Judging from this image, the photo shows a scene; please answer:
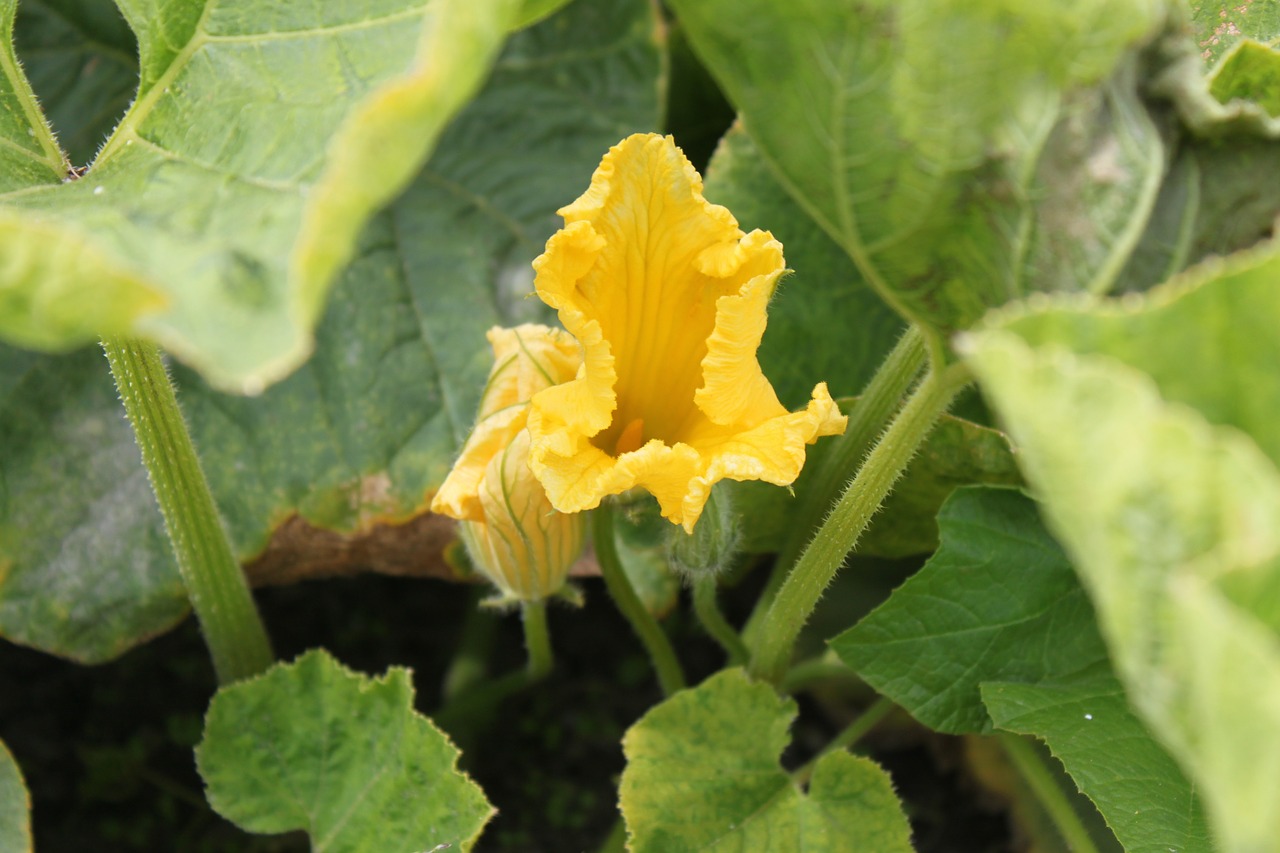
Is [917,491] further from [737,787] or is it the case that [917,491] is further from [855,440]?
[737,787]

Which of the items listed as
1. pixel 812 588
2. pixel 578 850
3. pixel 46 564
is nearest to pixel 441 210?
pixel 46 564

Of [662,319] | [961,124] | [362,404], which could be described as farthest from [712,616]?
[961,124]

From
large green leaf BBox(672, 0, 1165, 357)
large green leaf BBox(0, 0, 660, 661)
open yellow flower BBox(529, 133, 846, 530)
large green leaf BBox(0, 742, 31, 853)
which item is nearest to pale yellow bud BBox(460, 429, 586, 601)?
open yellow flower BBox(529, 133, 846, 530)

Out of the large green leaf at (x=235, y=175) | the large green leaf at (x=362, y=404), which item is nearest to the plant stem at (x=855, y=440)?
the large green leaf at (x=362, y=404)

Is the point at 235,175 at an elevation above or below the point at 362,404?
above

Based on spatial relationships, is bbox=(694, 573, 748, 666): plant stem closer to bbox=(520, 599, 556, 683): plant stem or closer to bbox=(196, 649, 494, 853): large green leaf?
bbox=(520, 599, 556, 683): plant stem

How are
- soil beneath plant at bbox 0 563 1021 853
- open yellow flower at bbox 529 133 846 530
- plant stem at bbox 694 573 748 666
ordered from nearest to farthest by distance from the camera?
open yellow flower at bbox 529 133 846 530
plant stem at bbox 694 573 748 666
soil beneath plant at bbox 0 563 1021 853

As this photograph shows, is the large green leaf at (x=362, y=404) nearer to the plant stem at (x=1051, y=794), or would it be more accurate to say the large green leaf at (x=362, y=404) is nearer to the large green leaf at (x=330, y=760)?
the large green leaf at (x=330, y=760)

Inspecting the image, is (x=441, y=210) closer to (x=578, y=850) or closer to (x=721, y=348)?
(x=721, y=348)
